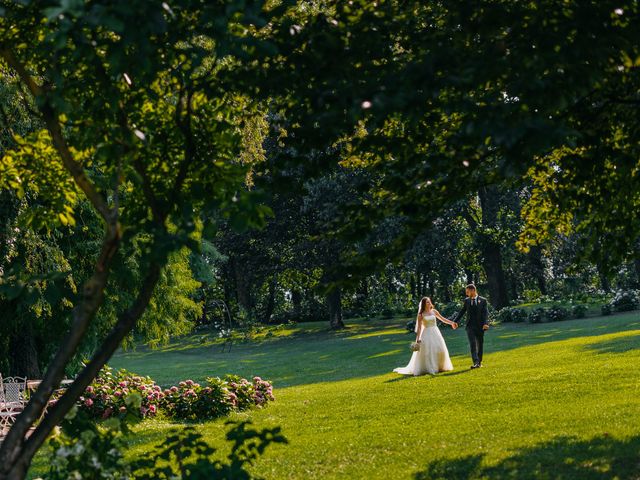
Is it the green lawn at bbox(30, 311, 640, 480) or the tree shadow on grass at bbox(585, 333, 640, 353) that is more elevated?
the green lawn at bbox(30, 311, 640, 480)

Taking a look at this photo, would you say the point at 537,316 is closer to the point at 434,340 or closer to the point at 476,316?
the point at 434,340

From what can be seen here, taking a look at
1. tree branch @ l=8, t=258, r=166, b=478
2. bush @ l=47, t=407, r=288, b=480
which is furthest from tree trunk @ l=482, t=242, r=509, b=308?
tree branch @ l=8, t=258, r=166, b=478

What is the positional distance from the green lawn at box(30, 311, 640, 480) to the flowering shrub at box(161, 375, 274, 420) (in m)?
0.48

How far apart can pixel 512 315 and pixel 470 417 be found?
25701 millimetres

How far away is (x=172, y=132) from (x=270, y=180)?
1.00 meters

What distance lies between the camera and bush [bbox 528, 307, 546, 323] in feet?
115

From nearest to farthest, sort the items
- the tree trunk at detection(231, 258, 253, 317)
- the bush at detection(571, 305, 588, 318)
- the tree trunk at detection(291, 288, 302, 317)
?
the bush at detection(571, 305, 588, 318) < the tree trunk at detection(231, 258, 253, 317) < the tree trunk at detection(291, 288, 302, 317)

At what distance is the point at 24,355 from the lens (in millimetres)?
18531

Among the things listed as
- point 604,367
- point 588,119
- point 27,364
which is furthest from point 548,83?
point 27,364

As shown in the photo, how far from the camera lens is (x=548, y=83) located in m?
4.45

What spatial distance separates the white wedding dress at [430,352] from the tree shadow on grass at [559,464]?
9.51 meters

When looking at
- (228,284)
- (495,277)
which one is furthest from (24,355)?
(228,284)

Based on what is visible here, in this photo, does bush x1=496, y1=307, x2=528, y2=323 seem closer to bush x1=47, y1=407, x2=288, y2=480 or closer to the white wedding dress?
the white wedding dress

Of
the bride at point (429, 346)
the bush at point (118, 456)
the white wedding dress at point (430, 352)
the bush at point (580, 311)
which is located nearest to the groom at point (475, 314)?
the bride at point (429, 346)
